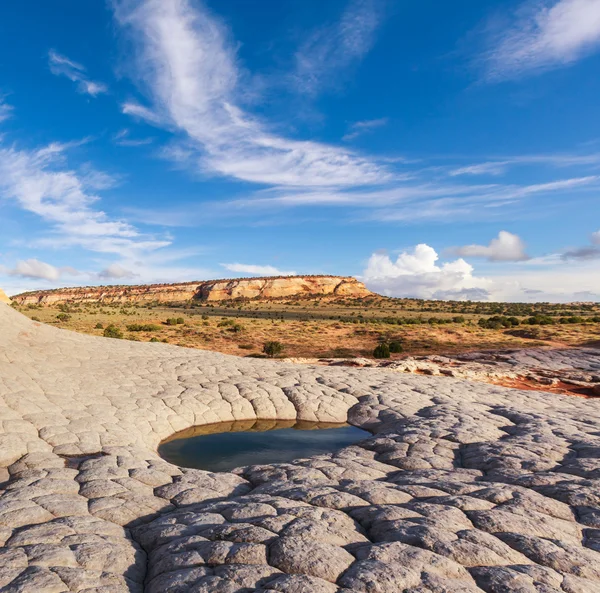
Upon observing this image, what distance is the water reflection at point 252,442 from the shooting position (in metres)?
9.62

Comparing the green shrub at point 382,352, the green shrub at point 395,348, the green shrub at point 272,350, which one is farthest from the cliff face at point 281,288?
the green shrub at point 382,352

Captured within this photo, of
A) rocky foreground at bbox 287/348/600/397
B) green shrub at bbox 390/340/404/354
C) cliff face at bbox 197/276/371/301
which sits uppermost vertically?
cliff face at bbox 197/276/371/301

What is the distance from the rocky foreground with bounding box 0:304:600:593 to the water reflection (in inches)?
13.3

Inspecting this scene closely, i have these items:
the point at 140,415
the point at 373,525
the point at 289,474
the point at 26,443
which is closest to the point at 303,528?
the point at 373,525

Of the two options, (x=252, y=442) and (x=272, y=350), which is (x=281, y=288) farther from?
(x=252, y=442)

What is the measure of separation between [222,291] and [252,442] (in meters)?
107

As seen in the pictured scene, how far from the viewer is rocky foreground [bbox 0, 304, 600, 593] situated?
13.9 ft

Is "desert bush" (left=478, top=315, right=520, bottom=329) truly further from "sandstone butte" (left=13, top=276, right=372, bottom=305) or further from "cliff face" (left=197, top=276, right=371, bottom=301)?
"cliff face" (left=197, top=276, right=371, bottom=301)

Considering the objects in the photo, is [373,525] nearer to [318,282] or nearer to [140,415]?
[140,415]

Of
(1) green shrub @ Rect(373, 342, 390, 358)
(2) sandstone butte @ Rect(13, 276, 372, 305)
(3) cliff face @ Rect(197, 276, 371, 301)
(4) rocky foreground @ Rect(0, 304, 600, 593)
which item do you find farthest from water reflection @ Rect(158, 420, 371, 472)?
(2) sandstone butte @ Rect(13, 276, 372, 305)

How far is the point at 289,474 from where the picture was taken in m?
7.33

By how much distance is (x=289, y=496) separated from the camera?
6215 mm

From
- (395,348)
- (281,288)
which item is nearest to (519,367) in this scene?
(395,348)

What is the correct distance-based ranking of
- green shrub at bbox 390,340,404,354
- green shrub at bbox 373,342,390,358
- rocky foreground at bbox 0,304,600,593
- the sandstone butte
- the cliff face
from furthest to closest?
the cliff face < the sandstone butte < green shrub at bbox 390,340,404,354 < green shrub at bbox 373,342,390,358 < rocky foreground at bbox 0,304,600,593
